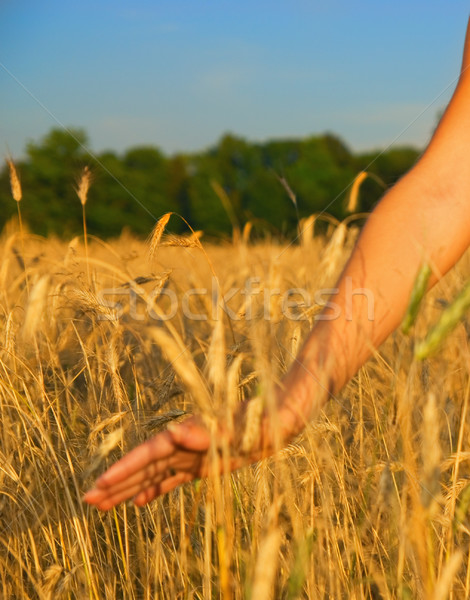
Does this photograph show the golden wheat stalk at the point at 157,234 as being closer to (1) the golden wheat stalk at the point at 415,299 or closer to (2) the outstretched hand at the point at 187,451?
(2) the outstretched hand at the point at 187,451

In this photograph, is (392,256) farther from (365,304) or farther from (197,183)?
(197,183)

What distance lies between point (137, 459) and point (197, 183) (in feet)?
140

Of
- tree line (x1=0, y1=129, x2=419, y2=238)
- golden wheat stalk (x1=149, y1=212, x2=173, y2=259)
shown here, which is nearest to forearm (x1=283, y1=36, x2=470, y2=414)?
golden wheat stalk (x1=149, y1=212, x2=173, y2=259)

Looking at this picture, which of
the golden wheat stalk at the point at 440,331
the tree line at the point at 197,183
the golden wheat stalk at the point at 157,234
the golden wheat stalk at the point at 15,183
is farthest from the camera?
the tree line at the point at 197,183

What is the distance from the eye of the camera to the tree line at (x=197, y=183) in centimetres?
3278

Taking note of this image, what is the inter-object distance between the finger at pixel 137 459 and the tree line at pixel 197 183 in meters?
27.0

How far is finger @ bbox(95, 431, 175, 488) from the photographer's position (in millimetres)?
693

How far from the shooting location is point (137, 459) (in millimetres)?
698

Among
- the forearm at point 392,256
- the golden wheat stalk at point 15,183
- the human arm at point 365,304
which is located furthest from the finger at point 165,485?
the golden wheat stalk at point 15,183

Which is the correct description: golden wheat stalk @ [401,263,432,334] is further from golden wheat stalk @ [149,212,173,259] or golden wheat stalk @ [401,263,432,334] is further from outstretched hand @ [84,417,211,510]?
golden wheat stalk @ [149,212,173,259]

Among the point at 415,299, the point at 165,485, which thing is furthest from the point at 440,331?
the point at 165,485

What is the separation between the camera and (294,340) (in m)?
1.34

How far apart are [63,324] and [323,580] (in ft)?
5.37

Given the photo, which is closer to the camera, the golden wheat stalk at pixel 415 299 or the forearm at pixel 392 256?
the golden wheat stalk at pixel 415 299
